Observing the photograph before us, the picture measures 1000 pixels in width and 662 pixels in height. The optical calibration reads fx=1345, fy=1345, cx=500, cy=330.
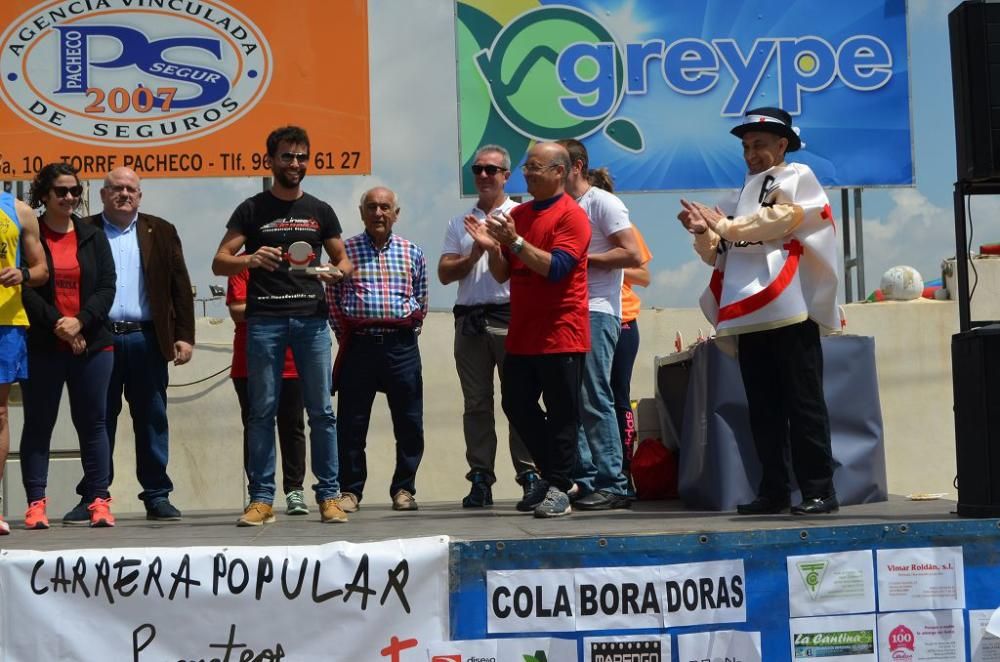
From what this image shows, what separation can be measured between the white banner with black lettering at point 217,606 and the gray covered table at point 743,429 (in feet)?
6.54

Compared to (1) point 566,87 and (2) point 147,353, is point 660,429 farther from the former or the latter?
(1) point 566,87

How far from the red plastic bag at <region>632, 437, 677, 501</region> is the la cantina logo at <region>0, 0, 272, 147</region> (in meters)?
4.41

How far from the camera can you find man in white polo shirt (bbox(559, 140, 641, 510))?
554 cm

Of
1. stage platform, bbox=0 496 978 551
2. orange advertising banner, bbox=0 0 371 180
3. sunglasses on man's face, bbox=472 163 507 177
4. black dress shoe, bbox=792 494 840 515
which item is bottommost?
stage platform, bbox=0 496 978 551

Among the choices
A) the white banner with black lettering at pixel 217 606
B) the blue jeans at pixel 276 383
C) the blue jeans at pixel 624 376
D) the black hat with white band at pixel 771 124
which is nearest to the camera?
the white banner with black lettering at pixel 217 606

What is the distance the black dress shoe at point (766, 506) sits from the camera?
504 centimetres

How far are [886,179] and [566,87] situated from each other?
Answer: 2450 millimetres

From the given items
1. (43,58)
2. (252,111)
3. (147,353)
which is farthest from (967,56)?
(43,58)

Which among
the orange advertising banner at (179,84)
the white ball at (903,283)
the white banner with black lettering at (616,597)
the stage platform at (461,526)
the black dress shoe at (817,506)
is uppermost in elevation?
the orange advertising banner at (179,84)

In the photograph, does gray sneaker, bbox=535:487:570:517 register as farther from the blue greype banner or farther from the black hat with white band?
the blue greype banner

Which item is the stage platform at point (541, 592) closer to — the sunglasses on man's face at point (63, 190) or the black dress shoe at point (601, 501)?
the black dress shoe at point (601, 501)

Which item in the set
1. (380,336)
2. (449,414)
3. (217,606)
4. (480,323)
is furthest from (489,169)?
A: (449,414)

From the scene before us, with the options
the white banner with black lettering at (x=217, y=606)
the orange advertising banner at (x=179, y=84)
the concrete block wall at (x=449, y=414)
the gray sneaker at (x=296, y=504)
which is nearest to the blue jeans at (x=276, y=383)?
the gray sneaker at (x=296, y=504)

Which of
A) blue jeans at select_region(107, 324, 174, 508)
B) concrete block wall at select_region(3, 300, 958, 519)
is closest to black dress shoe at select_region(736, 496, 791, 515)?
blue jeans at select_region(107, 324, 174, 508)
